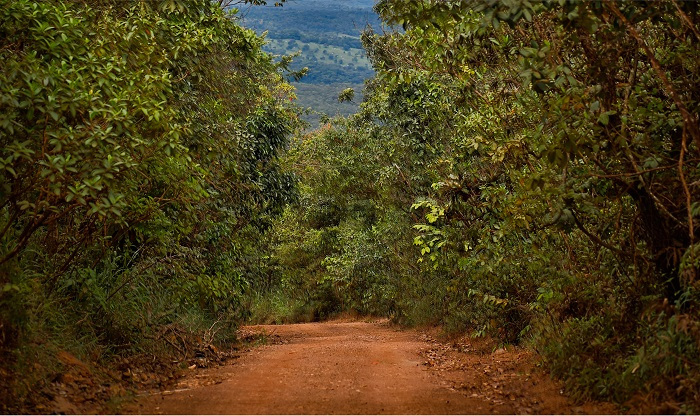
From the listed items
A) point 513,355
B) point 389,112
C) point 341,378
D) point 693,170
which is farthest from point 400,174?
point 693,170

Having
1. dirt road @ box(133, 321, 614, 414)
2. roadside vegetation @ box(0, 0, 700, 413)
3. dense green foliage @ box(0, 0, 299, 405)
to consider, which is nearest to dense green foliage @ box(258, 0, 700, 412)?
roadside vegetation @ box(0, 0, 700, 413)

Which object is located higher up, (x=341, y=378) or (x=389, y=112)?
(x=389, y=112)

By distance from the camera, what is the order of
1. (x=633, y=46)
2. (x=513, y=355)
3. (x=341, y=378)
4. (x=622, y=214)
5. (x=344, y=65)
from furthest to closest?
(x=344, y=65) < (x=513, y=355) < (x=341, y=378) < (x=622, y=214) < (x=633, y=46)

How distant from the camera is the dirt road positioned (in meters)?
7.00

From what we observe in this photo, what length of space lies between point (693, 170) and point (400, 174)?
44.3ft

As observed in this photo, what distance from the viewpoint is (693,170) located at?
7.18m

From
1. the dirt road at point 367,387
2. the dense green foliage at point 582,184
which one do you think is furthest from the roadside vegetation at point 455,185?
the dirt road at point 367,387

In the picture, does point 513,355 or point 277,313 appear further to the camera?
point 277,313

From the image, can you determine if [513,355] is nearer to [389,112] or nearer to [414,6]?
[414,6]

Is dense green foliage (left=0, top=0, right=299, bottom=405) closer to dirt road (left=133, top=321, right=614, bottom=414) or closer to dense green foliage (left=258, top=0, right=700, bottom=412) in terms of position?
dirt road (left=133, top=321, right=614, bottom=414)

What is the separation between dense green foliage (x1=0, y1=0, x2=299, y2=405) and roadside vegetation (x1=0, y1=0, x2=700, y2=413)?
0.12 feet

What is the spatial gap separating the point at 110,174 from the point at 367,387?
3.71 meters

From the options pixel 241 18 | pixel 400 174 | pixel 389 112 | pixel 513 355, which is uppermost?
pixel 241 18

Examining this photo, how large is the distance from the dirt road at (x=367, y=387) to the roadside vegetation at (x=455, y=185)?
0.53 m
